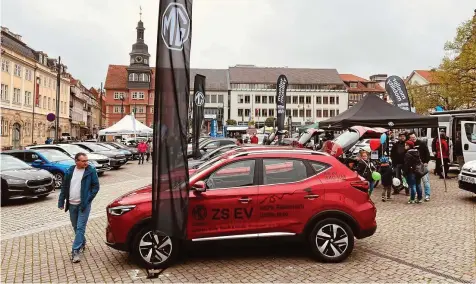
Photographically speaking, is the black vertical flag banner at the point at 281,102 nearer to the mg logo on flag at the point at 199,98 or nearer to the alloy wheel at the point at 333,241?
the mg logo on flag at the point at 199,98

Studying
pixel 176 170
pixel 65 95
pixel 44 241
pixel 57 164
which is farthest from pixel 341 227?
pixel 65 95

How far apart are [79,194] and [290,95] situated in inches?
3535

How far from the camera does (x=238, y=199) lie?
566 cm

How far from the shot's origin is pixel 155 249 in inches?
220

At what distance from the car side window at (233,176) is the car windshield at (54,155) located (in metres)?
12.1

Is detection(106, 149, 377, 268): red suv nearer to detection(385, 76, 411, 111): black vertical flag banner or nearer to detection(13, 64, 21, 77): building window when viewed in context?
detection(385, 76, 411, 111): black vertical flag banner

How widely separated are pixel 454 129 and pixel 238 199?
1636 cm

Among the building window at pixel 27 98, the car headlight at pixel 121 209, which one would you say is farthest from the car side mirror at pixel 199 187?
the building window at pixel 27 98

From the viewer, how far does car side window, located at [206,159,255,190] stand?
5.79 m

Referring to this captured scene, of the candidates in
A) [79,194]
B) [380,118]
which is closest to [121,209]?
[79,194]

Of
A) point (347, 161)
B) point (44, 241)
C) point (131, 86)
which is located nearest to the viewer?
point (44, 241)

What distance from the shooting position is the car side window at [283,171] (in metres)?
5.92

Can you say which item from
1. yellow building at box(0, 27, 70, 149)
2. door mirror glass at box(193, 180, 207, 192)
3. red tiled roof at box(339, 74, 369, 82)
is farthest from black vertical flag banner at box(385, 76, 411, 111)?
red tiled roof at box(339, 74, 369, 82)

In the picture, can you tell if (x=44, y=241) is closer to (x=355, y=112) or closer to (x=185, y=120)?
(x=185, y=120)
